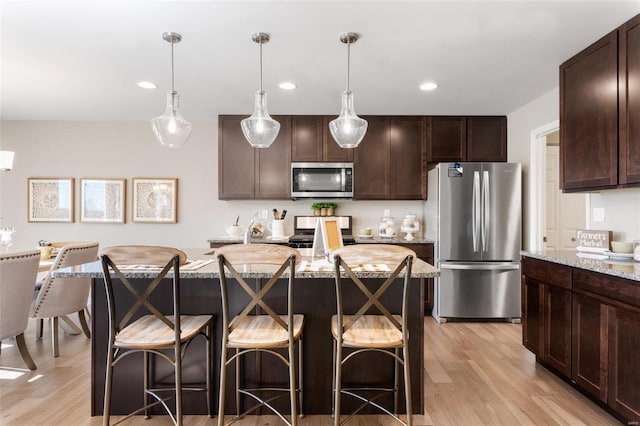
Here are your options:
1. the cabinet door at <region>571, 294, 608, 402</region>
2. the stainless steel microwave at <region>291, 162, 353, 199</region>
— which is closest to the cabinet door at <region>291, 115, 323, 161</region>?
the stainless steel microwave at <region>291, 162, 353, 199</region>

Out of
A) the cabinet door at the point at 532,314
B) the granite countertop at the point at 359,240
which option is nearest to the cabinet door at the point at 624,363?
the cabinet door at the point at 532,314

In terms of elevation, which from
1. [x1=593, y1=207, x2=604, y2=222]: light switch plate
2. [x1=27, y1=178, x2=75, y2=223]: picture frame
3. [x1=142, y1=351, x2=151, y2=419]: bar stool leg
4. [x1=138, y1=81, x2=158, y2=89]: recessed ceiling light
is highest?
[x1=138, y1=81, x2=158, y2=89]: recessed ceiling light

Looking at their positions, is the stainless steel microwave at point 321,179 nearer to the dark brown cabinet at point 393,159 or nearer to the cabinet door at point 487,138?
the dark brown cabinet at point 393,159

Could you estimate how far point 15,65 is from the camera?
9.48ft

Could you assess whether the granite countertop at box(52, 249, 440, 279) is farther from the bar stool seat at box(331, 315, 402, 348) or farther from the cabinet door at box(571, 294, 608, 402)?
the cabinet door at box(571, 294, 608, 402)

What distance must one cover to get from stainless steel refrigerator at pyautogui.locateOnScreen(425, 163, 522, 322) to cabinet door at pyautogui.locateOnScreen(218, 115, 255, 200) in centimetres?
239

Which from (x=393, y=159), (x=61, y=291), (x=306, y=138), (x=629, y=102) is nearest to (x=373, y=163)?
(x=393, y=159)

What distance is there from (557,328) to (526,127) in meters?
2.37

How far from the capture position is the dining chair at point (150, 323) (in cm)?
166

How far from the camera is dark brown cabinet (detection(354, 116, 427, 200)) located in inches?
169

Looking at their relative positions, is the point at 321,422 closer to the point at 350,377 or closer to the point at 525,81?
the point at 350,377

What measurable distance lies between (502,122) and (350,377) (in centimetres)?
368

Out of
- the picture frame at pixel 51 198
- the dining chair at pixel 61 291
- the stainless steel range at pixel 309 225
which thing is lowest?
the dining chair at pixel 61 291

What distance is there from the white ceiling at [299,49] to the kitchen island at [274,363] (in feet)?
5.08
